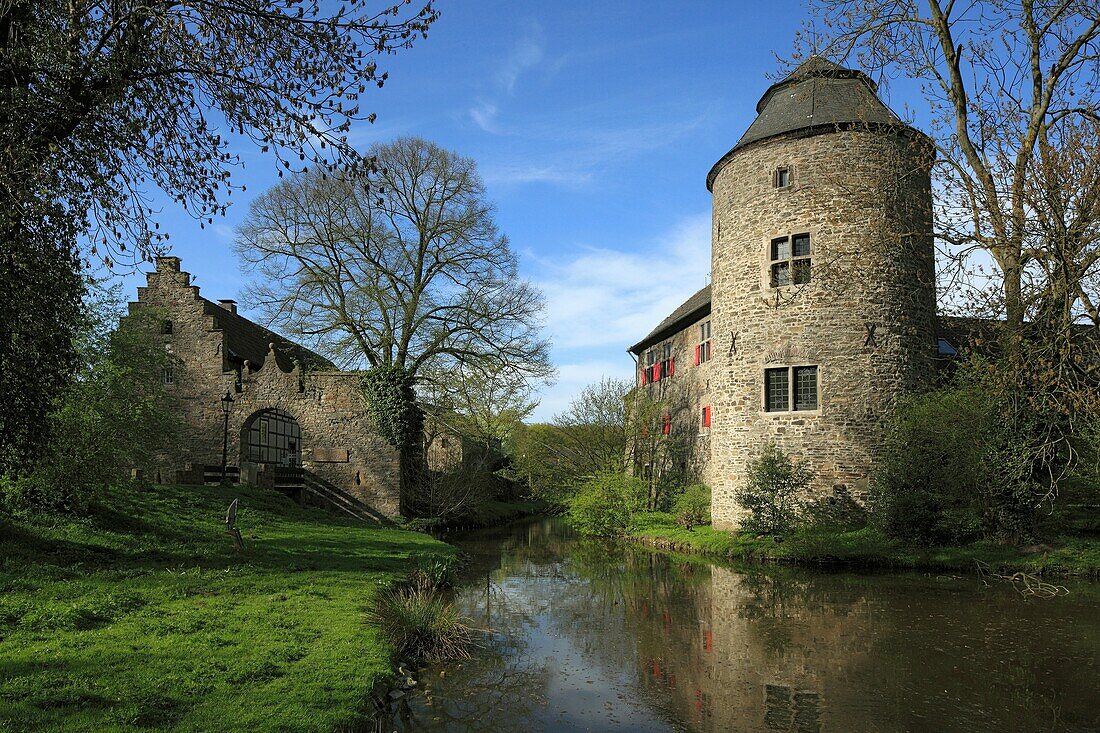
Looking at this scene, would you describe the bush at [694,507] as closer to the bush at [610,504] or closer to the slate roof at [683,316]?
the bush at [610,504]

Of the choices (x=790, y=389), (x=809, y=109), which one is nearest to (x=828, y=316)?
(x=790, y=389)

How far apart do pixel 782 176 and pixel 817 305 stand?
12.4 ft

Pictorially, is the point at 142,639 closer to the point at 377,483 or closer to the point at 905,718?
the point at 905,718

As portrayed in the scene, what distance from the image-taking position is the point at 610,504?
25562 millimetres

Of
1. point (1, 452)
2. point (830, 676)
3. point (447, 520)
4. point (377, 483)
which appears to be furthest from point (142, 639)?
point (447, 520)

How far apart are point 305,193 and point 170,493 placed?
40.3 ft

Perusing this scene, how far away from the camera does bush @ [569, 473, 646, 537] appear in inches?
999

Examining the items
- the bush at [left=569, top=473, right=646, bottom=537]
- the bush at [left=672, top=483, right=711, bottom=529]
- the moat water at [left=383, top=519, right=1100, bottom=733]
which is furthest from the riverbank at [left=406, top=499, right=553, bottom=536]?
the moat water at [left=383, top=519, right=1100, bottom=733]

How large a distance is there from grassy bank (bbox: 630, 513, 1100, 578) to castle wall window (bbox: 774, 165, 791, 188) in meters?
9.26

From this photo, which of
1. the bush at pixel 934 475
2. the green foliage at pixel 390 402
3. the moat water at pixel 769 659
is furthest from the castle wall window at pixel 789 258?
the green foliage at pixel 390 402

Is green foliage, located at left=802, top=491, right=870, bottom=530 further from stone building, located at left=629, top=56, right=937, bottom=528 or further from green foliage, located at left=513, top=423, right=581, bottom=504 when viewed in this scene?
green foliage, located at left=513, top=423, right=581, bottom=504

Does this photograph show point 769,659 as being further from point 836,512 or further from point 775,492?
point 836,512

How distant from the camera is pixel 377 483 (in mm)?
25875

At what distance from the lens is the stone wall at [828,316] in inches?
738
